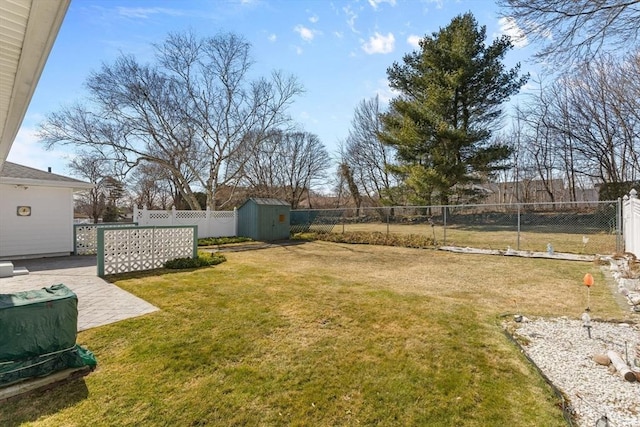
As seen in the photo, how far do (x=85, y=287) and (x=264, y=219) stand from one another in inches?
358

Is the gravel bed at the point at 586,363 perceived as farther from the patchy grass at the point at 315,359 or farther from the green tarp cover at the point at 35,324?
the green tarp cover at the point at 35,324

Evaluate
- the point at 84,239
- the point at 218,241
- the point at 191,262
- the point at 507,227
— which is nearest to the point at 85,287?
the point at 191,262

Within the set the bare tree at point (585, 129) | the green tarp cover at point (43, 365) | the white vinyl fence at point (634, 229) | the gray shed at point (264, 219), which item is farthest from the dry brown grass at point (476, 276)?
the bare tree at point (585, 129)

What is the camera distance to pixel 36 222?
8.84 metres

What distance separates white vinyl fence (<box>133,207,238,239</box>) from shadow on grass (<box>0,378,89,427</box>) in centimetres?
919

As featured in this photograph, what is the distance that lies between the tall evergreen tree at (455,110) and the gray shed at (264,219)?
320 inches

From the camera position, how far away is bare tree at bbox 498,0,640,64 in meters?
4.53

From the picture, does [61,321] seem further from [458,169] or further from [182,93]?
[458,169]

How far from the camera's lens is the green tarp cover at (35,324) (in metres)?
2.21

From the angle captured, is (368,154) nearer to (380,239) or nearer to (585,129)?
(585,129)

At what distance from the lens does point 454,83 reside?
16766 millimetres

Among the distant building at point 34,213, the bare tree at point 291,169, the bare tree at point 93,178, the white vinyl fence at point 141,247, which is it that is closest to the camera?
the white vinyl fence at point 141,247

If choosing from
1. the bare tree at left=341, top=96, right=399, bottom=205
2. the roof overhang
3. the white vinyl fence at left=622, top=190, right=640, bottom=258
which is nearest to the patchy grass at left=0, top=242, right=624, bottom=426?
the white vinyl fence at left=622, top=190, right=640, bottom=258

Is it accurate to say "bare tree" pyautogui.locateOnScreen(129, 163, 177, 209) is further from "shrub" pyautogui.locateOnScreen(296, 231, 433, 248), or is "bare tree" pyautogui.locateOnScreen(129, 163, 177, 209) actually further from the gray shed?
"shrub" pyautogui.locateOnScreen(296, 231, 433, 248)
